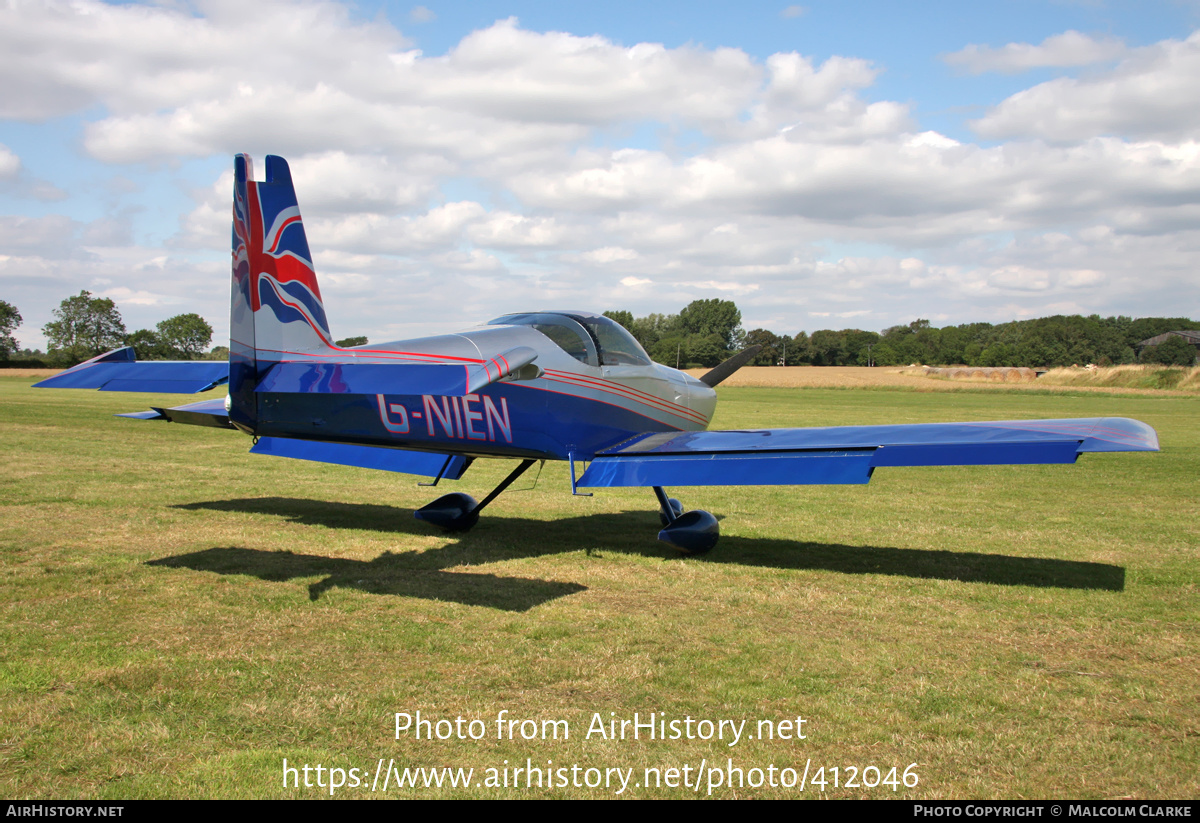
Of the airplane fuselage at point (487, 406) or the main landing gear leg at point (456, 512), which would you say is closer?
the airplane fuselage at point (487, 406)

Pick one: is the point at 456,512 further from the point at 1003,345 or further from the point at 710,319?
the point at 1003,345

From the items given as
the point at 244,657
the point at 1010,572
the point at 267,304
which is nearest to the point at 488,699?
the point at 244,657

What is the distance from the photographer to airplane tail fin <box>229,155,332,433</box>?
5770 millimetres

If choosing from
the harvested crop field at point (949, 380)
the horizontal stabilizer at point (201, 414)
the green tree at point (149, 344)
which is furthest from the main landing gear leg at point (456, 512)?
the green tree at point (149, 344)

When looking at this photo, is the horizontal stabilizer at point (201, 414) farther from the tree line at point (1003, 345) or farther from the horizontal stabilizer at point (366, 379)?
the tree line at point (1003, 345)

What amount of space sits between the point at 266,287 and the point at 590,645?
361 centimetres

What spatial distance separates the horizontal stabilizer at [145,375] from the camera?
7324 mm

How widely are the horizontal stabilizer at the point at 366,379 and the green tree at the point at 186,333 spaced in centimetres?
10585

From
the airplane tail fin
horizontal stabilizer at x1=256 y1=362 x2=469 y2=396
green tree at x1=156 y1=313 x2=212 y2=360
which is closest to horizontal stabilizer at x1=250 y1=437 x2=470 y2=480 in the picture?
the airplane tail fin

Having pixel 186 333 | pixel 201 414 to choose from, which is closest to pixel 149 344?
Answer: pixel 186 333

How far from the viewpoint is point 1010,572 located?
677cm

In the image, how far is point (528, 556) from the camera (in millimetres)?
7344

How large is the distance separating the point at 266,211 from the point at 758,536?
5.68 metres

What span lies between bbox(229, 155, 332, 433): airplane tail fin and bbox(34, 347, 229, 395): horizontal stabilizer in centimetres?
168
